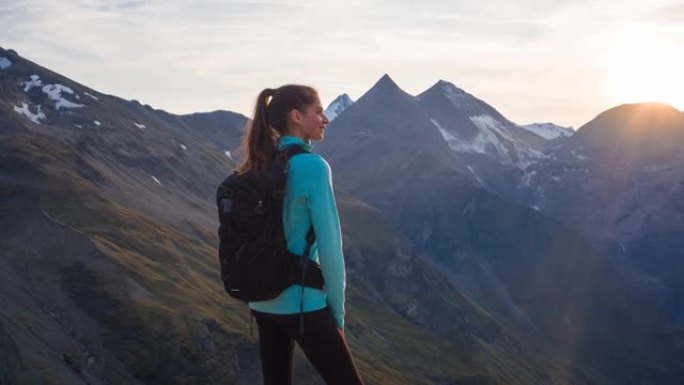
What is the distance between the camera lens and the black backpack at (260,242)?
983cm

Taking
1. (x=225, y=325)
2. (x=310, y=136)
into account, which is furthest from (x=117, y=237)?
(x=310, y=136)

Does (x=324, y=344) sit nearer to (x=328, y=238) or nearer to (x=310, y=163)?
(x=328, y=238)

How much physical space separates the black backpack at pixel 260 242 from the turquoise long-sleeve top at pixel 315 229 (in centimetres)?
10

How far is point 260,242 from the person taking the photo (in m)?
9.85

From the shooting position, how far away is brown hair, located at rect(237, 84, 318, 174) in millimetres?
10773

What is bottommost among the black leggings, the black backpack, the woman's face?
the black leggings

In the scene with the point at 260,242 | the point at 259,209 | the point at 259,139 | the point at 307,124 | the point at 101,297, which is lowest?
the point at 101,297

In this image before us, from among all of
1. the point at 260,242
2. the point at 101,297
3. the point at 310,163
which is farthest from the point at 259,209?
the point at 101,297

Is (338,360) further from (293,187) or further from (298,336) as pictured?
(293,187)

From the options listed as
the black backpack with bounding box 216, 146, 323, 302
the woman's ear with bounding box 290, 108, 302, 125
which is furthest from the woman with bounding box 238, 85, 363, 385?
the woman's ear with bounding box 290, 108, 302, 125

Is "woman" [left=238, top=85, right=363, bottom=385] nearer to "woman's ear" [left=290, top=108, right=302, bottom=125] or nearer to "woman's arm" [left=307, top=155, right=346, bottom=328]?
"woman's arm" [left=307, top=155, right=346, bottom=328]

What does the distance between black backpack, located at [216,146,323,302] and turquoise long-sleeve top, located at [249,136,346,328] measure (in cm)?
10

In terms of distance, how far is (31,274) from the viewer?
330 ft

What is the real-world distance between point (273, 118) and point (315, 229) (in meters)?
1.84
